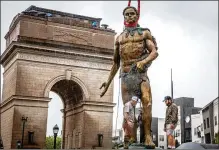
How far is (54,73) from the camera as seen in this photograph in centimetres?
3353

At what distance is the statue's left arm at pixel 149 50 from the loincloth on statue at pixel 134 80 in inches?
4.7

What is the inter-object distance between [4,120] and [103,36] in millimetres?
10474

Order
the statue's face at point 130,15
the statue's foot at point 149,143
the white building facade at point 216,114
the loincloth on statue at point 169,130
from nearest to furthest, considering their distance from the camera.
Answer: the statue's foot at point 149,143 → the statue's face at point 130,15 → the loincloth on statue at point 169,130 → the white building facade at point 216,114

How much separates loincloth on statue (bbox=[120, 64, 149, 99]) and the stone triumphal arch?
25.2 metres

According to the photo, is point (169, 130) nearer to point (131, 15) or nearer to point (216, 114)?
point (131, 15)

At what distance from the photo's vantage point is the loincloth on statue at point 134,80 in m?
7.10

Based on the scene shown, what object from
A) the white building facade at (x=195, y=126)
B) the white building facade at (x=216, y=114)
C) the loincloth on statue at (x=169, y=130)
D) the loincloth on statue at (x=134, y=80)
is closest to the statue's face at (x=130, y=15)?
the loincloth on statue at (x=134, y=80)

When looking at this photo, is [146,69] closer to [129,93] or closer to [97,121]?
[129,93]

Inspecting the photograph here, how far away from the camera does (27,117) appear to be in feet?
103

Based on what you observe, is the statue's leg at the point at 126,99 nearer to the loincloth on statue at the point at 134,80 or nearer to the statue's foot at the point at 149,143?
the loincloth on statue at the point at 134,80

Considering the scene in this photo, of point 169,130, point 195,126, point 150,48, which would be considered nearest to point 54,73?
point 169,130

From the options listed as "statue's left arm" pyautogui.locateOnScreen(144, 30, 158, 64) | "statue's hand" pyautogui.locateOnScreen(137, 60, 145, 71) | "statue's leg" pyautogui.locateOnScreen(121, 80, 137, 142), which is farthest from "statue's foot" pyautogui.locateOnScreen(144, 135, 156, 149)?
"statue's left arm" pyautogui.locateOnScreen(144, 30, 158, 64)

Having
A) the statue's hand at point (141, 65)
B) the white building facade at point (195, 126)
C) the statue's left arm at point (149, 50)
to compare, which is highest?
the white building facade at point (195, 126)

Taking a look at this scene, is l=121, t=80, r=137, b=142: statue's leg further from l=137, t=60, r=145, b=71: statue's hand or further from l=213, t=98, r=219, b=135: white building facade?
l=213, t=98, r=219, b=135: white building facade
